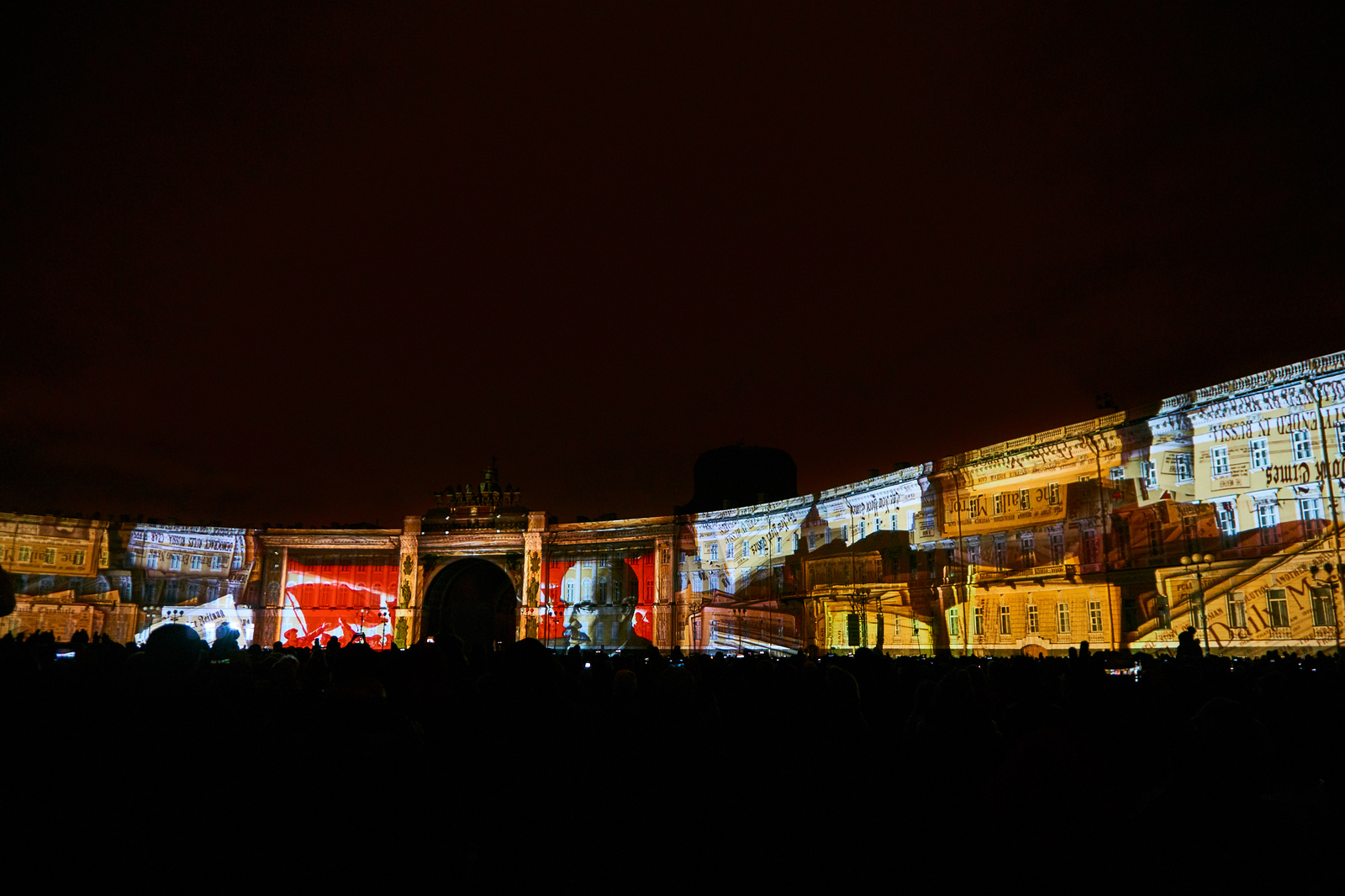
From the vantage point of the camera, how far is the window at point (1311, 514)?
1022 inches

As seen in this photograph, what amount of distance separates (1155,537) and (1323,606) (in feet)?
19.6

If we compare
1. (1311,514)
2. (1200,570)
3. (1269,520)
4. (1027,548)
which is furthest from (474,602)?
(1311,514)

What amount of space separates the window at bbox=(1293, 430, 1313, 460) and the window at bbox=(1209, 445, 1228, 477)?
2.24m

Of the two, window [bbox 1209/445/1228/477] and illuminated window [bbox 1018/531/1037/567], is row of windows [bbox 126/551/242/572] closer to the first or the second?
illuminated window [bbox 1018/531/1037/567]

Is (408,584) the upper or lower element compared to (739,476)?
lower

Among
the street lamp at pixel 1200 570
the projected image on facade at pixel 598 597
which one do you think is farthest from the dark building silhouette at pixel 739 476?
the street lamp at pixel 1200 570

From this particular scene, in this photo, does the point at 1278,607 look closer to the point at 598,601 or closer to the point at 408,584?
the point at 598,601

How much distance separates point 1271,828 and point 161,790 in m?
5.04

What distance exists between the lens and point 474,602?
67125 millimetres

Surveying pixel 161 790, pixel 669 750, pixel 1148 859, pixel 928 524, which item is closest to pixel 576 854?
pixel 669 750

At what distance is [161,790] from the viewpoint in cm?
403

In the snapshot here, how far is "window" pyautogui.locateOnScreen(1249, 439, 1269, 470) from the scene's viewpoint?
1091 inches

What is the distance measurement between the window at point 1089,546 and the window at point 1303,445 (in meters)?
7.75

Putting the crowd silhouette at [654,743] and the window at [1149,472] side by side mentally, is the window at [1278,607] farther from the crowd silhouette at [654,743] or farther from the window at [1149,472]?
the crowd silhouette at [654,743]
